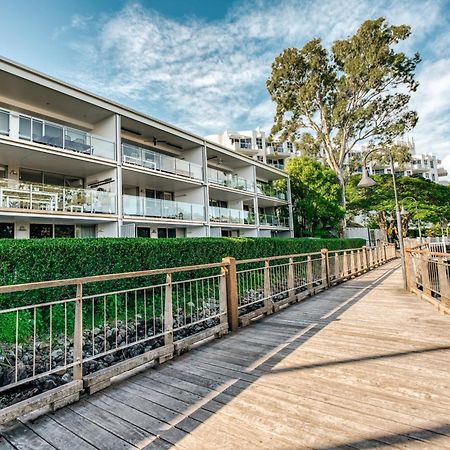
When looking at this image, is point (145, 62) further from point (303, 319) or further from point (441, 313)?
point (441, 313)

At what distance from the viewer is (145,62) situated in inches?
477

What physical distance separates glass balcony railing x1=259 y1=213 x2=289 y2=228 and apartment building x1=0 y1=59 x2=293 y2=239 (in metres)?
3.03

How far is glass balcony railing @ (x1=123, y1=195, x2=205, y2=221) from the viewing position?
525 inches

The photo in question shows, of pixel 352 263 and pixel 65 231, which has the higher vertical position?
pixel 65 231

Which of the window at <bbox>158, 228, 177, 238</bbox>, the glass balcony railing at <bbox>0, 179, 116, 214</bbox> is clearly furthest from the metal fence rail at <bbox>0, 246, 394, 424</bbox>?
the window at <bbox>158, 228, 177, 238</bbox>

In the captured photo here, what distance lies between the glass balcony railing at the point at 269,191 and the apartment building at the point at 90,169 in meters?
3.93

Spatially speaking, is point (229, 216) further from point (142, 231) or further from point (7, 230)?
point (7, 230)

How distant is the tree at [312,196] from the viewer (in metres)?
24.0

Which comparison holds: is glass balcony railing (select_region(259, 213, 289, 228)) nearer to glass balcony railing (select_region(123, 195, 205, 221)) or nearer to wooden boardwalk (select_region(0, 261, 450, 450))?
glass balcony railing (select_region(123, 195, 205, 221))

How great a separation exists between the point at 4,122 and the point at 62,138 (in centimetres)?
188

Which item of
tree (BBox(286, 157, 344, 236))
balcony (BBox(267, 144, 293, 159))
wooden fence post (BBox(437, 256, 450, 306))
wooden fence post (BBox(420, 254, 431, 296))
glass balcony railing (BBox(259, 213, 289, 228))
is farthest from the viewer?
balcony (BBox(267, 144, 293, 159))

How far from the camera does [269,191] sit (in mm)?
23594

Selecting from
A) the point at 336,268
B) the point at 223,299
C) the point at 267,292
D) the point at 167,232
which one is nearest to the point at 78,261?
the point at 223,299

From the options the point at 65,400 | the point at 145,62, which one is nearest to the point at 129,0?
the point at 145,62
